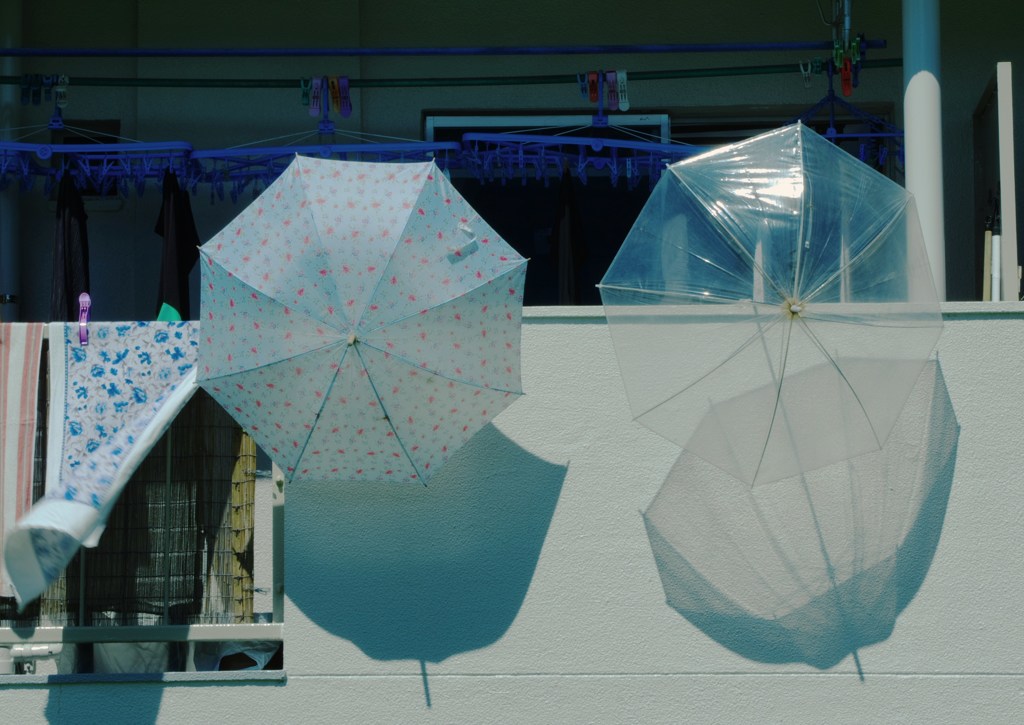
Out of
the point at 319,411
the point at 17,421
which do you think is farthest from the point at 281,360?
the point at 17,421

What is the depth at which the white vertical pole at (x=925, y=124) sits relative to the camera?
7.83 m

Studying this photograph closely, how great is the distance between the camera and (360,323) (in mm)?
6305

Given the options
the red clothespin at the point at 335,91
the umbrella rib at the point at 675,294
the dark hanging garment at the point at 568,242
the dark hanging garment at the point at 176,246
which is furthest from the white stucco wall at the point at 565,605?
the red clothespin at the point at 335,91

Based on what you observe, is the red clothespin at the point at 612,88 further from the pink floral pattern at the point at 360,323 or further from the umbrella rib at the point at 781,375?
the umbrella rib at the point at 781,375

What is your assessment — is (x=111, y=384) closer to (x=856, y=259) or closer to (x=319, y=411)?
(x=319, y=411)

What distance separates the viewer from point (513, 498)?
705cm

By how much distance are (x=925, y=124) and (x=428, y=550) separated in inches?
133

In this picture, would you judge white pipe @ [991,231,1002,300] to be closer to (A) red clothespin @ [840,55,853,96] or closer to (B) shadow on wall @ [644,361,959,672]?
(B) shadow on wall @ [644,361,959,672]

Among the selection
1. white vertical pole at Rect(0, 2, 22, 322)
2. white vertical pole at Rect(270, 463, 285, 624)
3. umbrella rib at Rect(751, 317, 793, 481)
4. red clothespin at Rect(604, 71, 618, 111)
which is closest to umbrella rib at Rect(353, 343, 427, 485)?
white vertical pole at Rect(270, 463, 285, 624)

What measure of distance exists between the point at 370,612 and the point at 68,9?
519cm

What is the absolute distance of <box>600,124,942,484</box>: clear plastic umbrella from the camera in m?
6.57

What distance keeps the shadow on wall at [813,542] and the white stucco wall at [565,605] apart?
72 millimetres

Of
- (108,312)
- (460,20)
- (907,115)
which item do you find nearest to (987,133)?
(907,115)

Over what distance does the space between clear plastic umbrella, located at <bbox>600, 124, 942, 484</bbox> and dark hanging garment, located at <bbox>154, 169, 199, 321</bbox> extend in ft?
10.4
